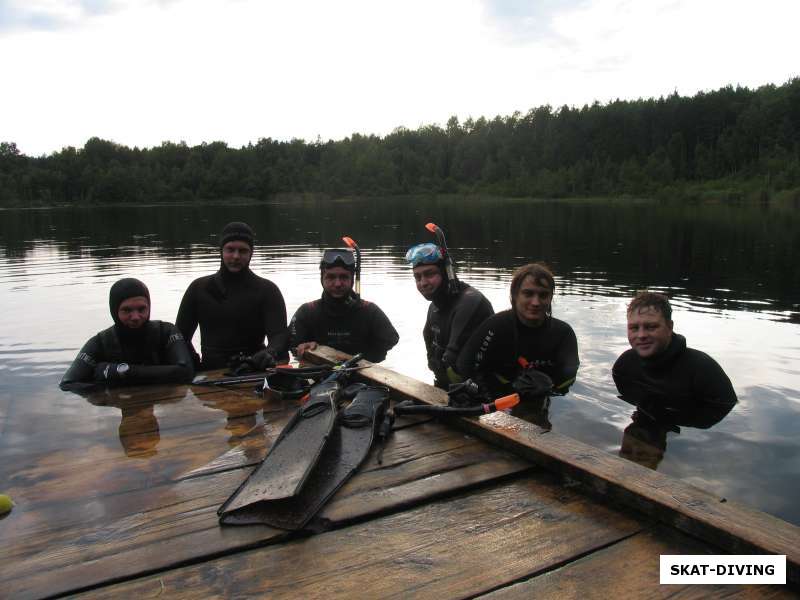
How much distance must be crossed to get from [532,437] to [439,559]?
1.06 metres

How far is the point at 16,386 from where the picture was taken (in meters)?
7.54

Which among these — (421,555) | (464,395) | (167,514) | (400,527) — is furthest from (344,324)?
(421,555)

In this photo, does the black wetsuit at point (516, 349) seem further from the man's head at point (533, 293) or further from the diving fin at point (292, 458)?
the diving fin at point (292, 458)

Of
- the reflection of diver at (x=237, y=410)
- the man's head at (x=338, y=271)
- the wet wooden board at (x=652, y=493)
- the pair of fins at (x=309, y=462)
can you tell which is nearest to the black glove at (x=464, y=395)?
the wet wooden board at (x=652, y=493)

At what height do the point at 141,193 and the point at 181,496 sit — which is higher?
the point at 141,193

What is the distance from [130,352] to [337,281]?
1999 millimetres

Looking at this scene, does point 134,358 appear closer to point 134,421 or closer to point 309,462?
point 134,421

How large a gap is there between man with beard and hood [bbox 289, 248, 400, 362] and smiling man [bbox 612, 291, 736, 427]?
2.44m

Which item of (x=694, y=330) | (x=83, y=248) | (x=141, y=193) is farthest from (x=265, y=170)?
(x=694, y=330)

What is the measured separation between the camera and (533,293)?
194 inches

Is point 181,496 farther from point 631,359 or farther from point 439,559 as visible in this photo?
point 631,359

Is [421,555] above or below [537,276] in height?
below

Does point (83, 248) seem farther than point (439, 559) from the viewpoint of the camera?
Yes

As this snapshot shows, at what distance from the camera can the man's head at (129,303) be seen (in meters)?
4.86
